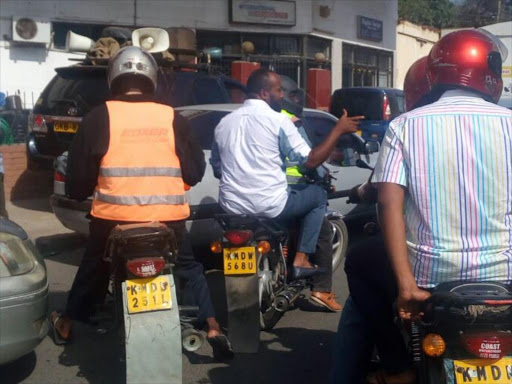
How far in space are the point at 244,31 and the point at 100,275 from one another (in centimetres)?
1573

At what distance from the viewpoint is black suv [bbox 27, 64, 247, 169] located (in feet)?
29.8

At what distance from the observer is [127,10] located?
17.9 metres

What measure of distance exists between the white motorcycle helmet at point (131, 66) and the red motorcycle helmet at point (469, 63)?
6.21 feet

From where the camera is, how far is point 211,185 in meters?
6.39

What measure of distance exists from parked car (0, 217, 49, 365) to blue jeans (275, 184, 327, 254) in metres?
1.82

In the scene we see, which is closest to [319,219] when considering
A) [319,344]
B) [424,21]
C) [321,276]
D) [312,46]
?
[321,276]

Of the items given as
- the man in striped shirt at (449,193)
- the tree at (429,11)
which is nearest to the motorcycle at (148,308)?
the man in striped shirt at (449,193)

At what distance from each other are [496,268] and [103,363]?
9.19 feet

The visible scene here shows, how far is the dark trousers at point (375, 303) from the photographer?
11.2ft

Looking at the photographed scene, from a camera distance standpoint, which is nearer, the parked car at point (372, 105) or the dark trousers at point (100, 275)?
the dark trousers at point (100, 275)

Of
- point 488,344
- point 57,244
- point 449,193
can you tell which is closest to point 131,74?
point 449,193

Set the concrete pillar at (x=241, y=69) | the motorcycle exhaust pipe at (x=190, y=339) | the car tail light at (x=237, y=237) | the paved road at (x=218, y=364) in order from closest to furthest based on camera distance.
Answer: the motorcycle exhaust pipe at (x=190, y=339)
the paved road at (x=218, y=364)
the car tail light at (x=237, y=237)
the concrete pillar at (x=241, y=69)

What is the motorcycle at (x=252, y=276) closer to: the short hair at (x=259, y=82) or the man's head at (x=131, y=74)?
the short hair at (x=259, y=82)

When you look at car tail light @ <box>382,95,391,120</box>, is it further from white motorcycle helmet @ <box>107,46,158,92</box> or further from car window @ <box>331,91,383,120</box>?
white motorcycle helmet @ <box>107,46,158,92</box>
